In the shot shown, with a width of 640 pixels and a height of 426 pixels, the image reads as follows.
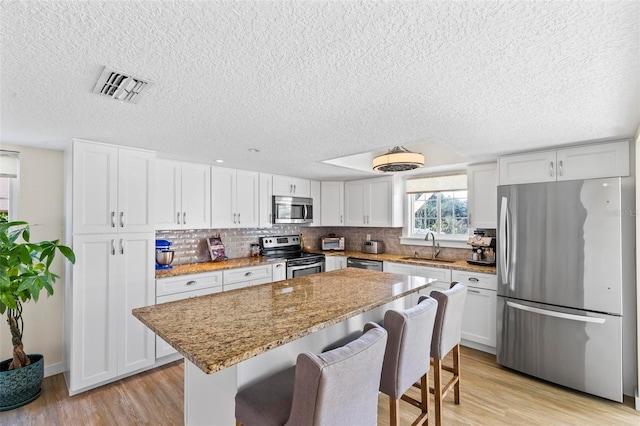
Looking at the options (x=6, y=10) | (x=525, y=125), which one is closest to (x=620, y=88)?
(x=525, y=125)

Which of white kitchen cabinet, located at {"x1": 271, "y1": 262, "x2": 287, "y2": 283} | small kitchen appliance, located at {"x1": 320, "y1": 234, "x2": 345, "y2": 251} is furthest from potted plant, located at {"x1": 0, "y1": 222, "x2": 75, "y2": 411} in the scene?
small kitchen appliance, located at {"x1": 320, "y1": 234, "x2": 345, "y2": 251}

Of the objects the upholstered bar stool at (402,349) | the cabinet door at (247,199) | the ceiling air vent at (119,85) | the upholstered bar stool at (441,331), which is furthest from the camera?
the cabinet door at (247,199)

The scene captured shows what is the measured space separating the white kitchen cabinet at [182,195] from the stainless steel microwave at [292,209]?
1038 mm

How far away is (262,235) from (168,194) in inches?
63.2

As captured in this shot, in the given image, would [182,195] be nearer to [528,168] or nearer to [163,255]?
[163,255]

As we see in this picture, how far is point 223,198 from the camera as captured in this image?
12.6 ft

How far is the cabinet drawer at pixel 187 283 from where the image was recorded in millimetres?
3008

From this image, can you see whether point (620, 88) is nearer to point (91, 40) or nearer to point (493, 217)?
point (493, 217)

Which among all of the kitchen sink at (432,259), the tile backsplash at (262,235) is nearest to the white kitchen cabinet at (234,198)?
the tile backsplash at (262,235)

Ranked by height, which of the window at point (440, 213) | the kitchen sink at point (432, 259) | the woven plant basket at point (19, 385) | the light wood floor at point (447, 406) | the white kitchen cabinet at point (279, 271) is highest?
the window at point (440, 213)

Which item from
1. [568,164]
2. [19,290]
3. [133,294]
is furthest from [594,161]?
[19,290]

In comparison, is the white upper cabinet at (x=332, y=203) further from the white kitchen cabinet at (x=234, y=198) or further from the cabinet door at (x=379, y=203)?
the white kitchen cabinet at (x=234, y=198)

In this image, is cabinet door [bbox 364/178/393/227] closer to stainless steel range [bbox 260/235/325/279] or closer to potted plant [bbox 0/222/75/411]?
stainless steel range [bbox 260/235/325/279]

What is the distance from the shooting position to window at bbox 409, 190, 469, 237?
4082mm
